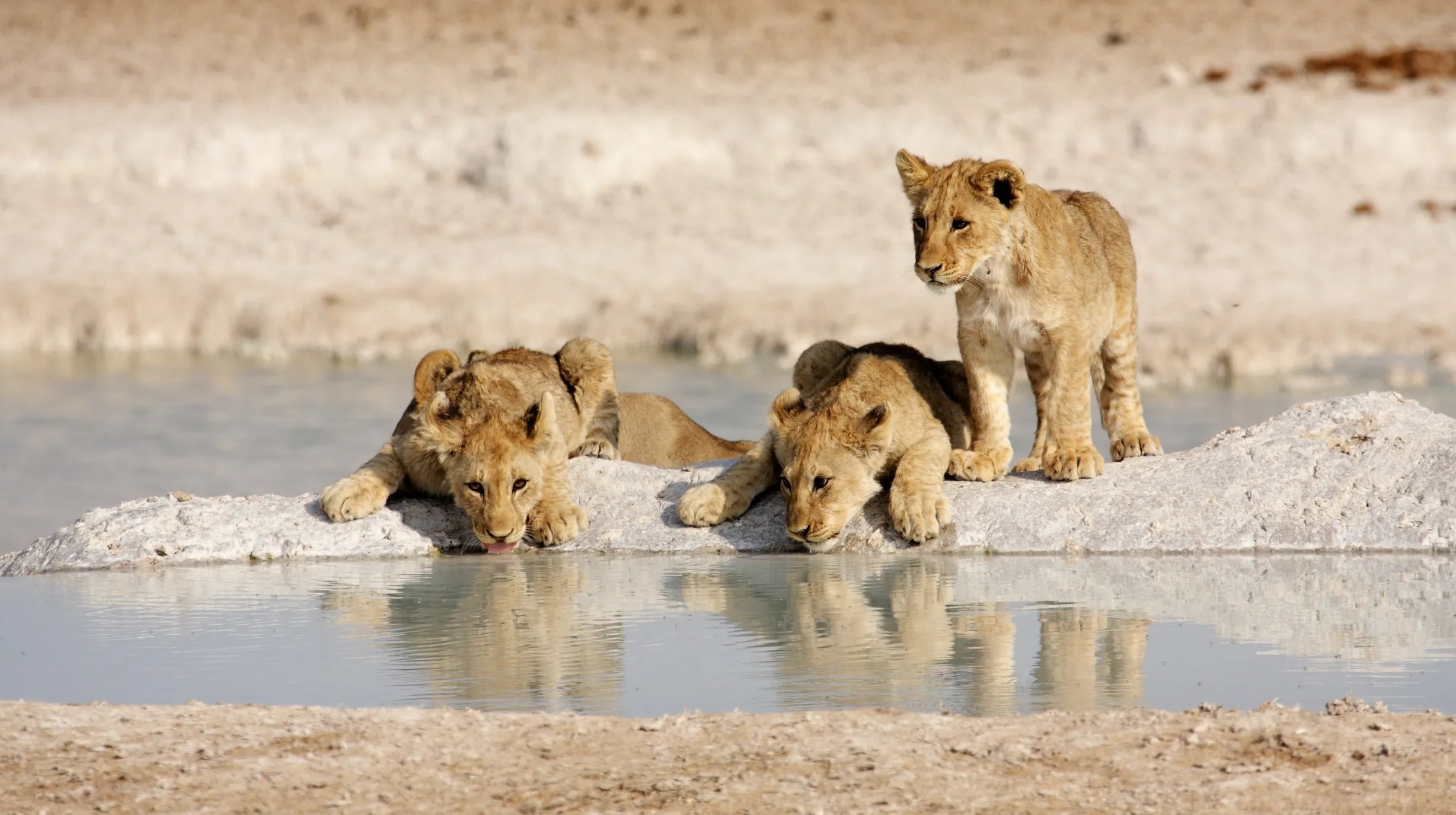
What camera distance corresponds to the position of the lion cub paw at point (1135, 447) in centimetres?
948

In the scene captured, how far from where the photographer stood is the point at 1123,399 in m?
9.68

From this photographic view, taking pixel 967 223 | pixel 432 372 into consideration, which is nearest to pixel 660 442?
pixel 432 372

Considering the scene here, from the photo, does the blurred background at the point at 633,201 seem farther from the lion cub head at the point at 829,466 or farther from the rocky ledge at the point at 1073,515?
the lion cub head at the point at 829,466

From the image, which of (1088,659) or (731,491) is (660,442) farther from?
(1088,659)

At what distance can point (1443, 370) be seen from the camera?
57.2ft

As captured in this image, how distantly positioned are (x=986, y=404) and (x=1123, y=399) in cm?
102

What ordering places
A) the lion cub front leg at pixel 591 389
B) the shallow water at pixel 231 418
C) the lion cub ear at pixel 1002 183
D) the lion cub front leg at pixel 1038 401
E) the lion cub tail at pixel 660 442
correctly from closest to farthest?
the lion cub ear at pixel 1002 183, the lion cub front leg at pixel 1038 401, the lion cub front leg at pixel 591 389, the lion cub tail at pixel 660 442, the shallow water at pixel 231 418

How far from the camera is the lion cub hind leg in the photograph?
951 cm

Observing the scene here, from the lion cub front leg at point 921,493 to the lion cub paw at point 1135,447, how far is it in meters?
1.08

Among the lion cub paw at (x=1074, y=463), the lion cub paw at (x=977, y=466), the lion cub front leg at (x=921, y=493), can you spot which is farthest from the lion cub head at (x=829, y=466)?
the lion cub paw at (x=1074, y=463)

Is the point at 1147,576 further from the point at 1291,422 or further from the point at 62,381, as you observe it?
the point at 62,381

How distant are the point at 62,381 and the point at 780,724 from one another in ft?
46.0

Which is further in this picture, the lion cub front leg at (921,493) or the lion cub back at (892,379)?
the lion cub back at (892,379)

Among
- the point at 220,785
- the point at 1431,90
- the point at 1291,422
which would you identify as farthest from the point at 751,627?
the point at 1431,90
